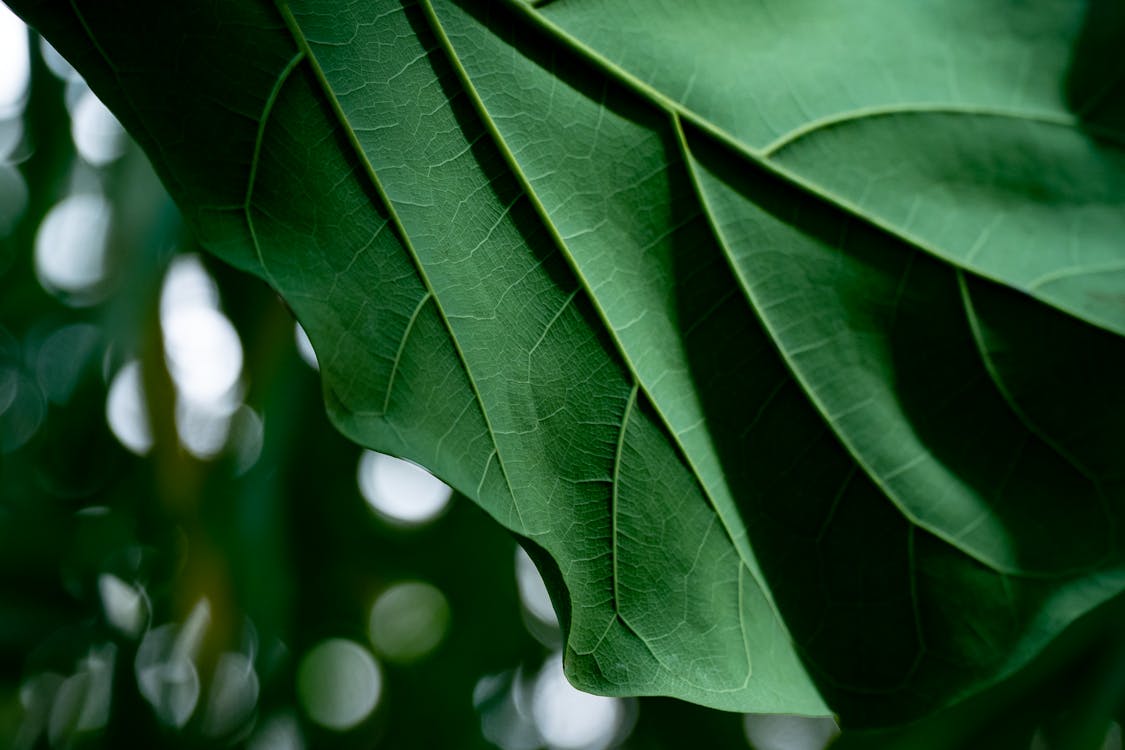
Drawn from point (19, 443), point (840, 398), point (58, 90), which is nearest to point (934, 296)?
point (840, 398)

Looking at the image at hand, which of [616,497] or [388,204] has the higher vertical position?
[388,204]

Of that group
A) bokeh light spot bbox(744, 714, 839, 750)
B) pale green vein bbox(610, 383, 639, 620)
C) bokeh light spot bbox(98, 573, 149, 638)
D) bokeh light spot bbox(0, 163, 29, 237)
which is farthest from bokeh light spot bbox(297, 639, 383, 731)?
pale green vein bbox(610, 383, 639, 620)

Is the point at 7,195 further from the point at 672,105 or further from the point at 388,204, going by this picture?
the point at 672,105

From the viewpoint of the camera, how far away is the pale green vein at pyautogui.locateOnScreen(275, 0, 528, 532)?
1.51 ft

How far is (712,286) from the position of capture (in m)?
0.48

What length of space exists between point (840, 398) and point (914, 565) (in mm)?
110

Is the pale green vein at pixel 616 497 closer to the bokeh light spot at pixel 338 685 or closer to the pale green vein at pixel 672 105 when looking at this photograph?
the pale green vein at pixel 672 105

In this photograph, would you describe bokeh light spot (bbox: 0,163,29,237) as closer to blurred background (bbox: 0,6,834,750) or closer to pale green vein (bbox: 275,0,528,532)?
blurred background (bbox: 0,6,834,750)

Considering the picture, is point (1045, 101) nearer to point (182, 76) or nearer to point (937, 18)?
point (937, 18)

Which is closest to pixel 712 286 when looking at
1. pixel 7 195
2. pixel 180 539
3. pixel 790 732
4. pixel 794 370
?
pixel 794 370

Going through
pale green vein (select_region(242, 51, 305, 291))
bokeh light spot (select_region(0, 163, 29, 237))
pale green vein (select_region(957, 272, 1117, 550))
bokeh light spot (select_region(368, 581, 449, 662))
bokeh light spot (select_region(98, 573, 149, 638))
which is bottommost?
bokeh light spot (select_region(368, 581, 449, 662))

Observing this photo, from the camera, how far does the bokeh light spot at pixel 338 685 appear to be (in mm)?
2494

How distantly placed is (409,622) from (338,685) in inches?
18.0

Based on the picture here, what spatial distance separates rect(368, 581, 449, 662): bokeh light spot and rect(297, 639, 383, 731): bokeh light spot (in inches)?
3.8
